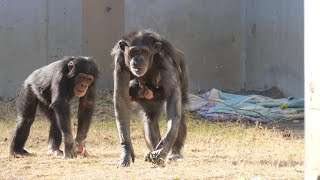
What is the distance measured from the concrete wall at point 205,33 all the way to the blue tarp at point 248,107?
1.63m

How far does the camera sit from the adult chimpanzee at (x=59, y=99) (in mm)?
8250

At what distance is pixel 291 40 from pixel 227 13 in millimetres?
2129

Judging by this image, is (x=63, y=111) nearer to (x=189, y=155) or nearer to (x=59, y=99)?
(x=59, y=99)

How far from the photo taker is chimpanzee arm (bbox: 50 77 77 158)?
8031 mm

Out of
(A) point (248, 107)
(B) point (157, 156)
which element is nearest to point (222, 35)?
(A) point (248, 107)

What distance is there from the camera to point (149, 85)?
7.51 metres

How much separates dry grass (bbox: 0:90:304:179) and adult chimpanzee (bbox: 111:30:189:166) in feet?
0.83

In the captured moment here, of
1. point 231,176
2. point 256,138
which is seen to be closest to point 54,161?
point 231,176

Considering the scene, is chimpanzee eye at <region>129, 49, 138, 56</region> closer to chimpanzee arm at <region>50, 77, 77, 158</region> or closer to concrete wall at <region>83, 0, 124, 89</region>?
chimpanzee arm at <region>50, 77, 77, 158</region>

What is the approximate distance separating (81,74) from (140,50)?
1528mm

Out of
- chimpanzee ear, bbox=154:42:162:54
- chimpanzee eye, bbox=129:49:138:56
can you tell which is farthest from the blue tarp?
chimpanzee eye, bbox=129:49:138:56

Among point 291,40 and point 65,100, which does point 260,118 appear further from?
point 65,100

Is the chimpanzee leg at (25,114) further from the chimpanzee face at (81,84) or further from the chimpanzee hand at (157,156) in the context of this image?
the chimpanzee hand at (157,156)

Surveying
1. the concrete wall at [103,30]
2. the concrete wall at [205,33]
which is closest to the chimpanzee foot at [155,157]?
the concrete wall at [103,30]
